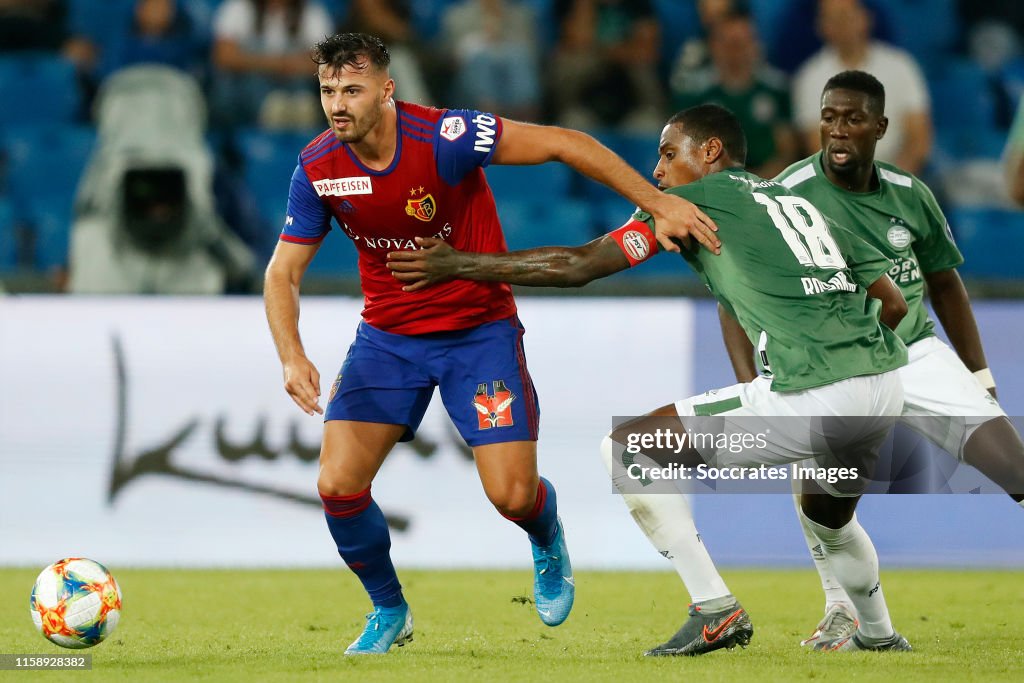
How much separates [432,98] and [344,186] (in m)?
6.20

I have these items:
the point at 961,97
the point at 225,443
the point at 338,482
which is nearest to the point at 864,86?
the point at 338,482

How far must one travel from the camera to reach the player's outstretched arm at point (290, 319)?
506 cm

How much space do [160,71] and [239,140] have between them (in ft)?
2.53

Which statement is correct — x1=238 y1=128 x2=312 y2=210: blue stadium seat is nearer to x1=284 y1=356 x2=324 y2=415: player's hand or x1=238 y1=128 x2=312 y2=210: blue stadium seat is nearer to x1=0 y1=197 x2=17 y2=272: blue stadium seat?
x1=0 y1=197 x2=17 y2=272: blue stadium seat

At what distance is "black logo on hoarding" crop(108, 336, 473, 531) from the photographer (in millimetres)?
8305

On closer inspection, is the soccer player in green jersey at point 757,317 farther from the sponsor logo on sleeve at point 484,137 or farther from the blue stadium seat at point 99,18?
the blue stadium seat at point 99,18

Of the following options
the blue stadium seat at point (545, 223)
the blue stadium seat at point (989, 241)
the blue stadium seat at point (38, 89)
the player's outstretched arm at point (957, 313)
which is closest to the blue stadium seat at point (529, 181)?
the blue stadium seat at point (545, 223)

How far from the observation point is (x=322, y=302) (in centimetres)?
855

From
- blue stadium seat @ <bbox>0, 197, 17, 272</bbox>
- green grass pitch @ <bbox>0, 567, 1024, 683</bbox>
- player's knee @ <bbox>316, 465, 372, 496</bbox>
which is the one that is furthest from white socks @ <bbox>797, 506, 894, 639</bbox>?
blue stadium seat @ <bbox>0, 197, 17, 272</bbox>

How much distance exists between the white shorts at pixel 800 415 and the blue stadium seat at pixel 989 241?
6057 mm

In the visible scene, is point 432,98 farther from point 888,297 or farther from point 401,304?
point 888,297

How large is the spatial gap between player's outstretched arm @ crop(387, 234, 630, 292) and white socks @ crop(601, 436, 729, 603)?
63 centimetres

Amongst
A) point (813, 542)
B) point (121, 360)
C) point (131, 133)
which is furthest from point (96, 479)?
point (813, 542)

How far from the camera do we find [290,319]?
534 centimetres
